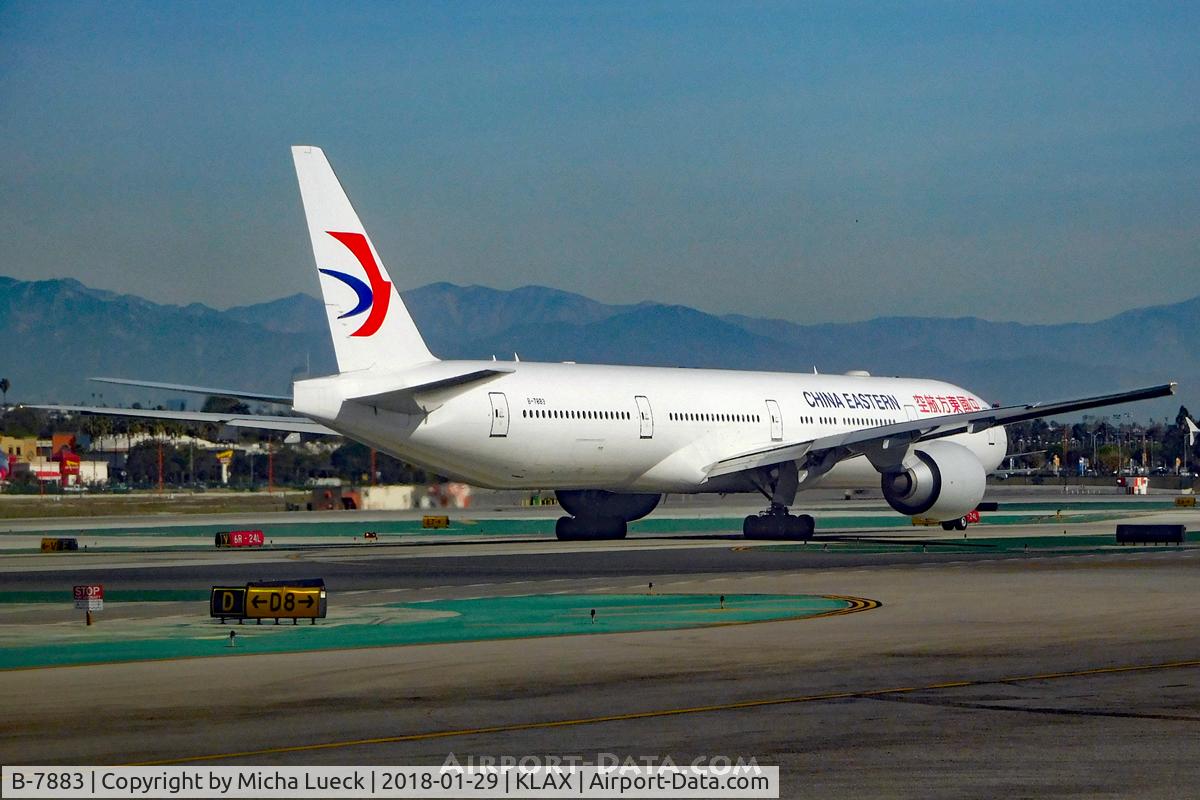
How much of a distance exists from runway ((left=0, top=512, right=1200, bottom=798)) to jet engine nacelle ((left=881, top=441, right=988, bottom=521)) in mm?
18192

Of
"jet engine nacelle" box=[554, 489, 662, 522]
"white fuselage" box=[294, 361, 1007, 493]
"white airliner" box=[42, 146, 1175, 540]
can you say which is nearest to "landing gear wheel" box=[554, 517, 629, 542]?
"white airliner" box=[42, 146, 1175, 540]

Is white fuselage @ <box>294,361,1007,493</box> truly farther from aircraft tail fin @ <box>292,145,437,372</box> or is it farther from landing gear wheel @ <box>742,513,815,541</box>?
landing gear wheel @ <box>742,513,815,541</box>

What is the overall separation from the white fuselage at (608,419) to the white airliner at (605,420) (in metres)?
0.04

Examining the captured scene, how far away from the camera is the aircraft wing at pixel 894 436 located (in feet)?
145

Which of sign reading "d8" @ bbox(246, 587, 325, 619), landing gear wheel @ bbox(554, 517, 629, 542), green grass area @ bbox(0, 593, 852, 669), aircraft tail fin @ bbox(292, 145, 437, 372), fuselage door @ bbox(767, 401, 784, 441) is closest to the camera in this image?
green grass area @ bbox(0, 593, 852, 669)

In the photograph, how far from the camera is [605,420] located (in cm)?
4353

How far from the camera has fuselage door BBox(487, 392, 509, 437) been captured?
133 feet

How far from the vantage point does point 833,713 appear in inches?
555

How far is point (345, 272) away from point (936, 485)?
55.7 ft

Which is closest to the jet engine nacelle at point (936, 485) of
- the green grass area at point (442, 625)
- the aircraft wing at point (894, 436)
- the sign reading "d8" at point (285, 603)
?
the aircraft wing at point (894, 436)

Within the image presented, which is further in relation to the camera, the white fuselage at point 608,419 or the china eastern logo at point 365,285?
the white fuselage at point 608,419

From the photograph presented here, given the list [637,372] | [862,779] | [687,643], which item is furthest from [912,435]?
[862,779]

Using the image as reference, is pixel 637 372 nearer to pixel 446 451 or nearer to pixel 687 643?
pixel 446 451

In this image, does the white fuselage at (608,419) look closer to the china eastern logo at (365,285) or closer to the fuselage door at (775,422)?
the fuselage door at (775,422)
